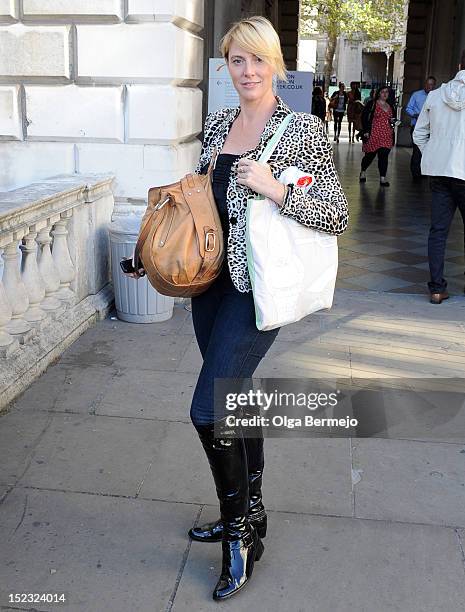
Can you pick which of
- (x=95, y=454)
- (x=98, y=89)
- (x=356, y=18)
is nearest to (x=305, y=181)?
(x=95, y=454)

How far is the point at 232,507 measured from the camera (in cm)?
278

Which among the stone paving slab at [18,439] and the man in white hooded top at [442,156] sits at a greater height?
the man in white hooded top at [442,156]

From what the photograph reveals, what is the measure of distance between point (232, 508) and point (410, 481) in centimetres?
124

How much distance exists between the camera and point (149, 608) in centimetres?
273

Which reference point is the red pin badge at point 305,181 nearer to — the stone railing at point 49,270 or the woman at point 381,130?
the stone railing at point 49,270

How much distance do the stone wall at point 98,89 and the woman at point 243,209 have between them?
3.52m

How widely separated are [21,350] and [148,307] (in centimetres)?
146

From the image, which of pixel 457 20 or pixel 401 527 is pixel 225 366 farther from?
pixel 457 20

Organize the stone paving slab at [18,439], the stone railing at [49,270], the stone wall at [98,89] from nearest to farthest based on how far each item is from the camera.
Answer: the stone paving slab at [18,439]
the stone railing at [49,270]
the stone wall at [98,89]

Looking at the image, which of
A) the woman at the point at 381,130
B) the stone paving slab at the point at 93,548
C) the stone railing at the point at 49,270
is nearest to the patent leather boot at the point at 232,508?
the stone paving slab at the point at 93,548

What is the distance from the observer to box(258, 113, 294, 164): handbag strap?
262cm

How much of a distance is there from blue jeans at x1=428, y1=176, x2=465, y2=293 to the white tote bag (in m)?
4.35

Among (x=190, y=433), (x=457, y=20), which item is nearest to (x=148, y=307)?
(x=190, y=433)

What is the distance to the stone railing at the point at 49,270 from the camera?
4.52 metres
